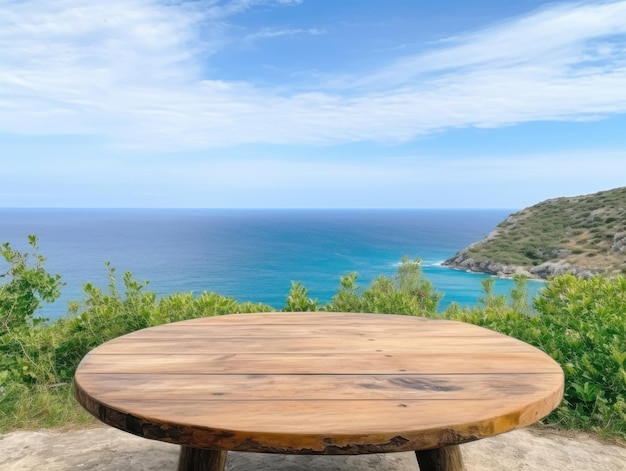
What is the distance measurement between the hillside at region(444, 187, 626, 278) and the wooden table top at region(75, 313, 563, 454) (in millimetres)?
30734

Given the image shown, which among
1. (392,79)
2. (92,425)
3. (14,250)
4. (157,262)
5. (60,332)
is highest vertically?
(392,79)

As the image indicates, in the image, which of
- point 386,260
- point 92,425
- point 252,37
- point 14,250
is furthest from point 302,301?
point 386,260

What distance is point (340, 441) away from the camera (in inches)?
47.3

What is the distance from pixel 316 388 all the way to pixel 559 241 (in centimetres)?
4221

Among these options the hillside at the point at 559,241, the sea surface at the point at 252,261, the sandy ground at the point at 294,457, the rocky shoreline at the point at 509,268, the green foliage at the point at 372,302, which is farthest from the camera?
the sea surface at the point at 252,261

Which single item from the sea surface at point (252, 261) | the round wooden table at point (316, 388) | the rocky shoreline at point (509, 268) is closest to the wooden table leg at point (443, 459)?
the round wooden table at point (316, 388)

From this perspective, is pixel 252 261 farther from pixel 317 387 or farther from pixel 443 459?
pixel 317 387

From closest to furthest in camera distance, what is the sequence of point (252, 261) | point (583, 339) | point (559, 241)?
1. point (583, 339)
2. point (559, 241)
3. point (252, 261)

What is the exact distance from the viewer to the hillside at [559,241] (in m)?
33.1

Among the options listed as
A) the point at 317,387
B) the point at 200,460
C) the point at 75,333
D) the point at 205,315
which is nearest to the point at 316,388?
the point at 317,387

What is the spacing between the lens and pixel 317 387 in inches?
59.8

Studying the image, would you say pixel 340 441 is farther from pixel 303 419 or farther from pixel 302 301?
pixel 302 301

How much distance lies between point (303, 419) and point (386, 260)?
65307mm

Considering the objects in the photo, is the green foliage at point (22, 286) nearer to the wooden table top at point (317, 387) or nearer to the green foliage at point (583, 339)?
the wooden table top at point (317, 387)
